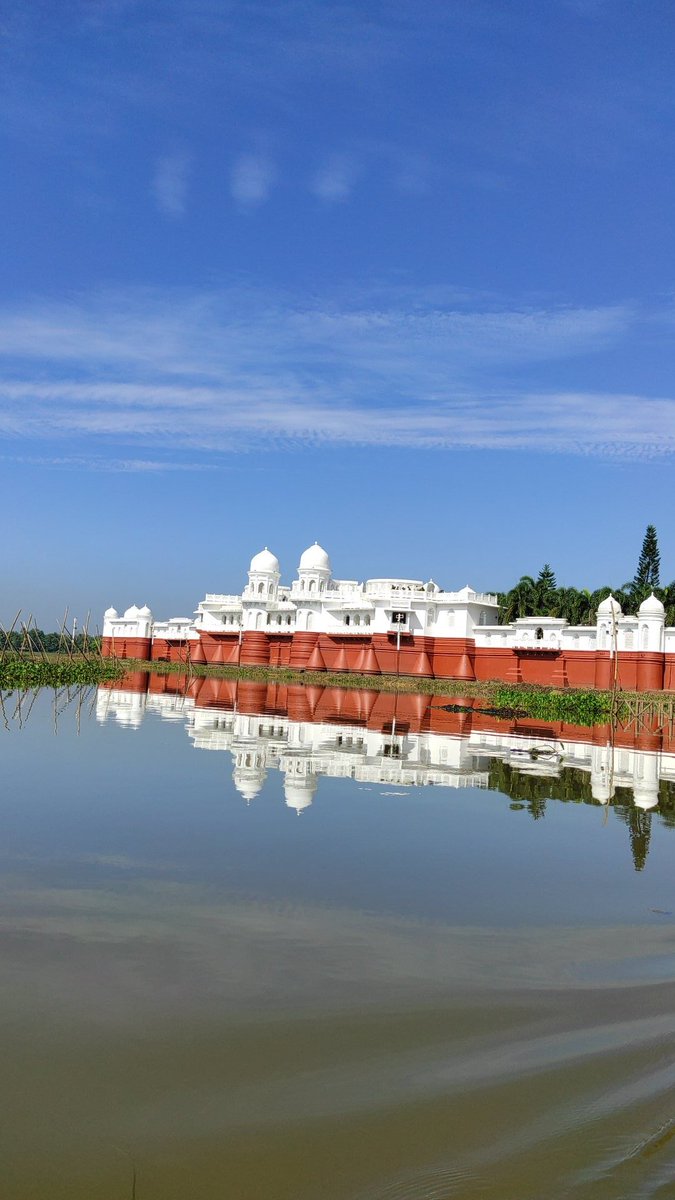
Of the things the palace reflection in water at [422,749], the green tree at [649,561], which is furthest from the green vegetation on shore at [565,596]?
the palace reflection in water at [422,749]

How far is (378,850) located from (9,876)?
418 cm

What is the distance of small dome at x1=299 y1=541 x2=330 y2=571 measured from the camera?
6032cm

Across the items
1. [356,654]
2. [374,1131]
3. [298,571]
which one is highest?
[298,571]

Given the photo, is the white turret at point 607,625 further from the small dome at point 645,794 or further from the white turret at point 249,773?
the white turret at point 249,773

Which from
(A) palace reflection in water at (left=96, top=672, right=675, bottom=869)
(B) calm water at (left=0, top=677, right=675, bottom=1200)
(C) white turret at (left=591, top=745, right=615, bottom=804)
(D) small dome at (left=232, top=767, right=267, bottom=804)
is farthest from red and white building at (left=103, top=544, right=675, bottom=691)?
(B) calm water at (left=0, top=677, right=675, bottom=1200)

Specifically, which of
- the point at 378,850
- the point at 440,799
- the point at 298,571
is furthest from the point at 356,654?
the point at 378,850

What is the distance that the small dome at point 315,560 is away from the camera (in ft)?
198

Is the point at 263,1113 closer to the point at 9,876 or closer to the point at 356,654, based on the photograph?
the point at 9,876

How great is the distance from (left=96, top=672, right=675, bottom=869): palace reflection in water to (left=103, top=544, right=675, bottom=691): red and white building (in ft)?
39.3

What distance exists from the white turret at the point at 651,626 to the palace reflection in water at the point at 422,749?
11.7m

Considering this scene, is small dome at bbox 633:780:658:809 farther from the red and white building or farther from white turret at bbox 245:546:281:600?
white turret at bbox 245:546:281:600

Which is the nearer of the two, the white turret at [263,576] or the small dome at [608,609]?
the small dome at [608,609]

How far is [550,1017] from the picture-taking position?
19.3ft

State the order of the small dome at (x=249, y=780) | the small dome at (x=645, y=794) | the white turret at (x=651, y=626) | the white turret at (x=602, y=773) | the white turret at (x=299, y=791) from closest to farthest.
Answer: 1. the white turret at (x=299, y=791)
2. the small dome at (x=249, y=780)
3. the small dome at (x=645, y=794)
4. the white turret at (x=602, y=773)
5. the white turret at (x=651, y=626)
